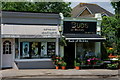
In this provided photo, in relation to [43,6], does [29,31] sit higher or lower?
lower

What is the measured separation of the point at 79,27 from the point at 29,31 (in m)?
3.70

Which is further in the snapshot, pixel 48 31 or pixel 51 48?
pixel 51 48

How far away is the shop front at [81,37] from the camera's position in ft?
50.3

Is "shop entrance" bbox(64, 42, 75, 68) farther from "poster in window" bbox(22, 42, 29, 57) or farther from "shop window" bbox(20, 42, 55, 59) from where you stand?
"poster in window" bbox(22, 42, 29, 57)

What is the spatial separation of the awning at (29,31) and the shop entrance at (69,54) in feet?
5.19

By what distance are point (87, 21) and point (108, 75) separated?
15.6 ft

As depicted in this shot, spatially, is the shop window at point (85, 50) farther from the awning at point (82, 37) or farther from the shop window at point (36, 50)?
the shop window at point (36, 50)

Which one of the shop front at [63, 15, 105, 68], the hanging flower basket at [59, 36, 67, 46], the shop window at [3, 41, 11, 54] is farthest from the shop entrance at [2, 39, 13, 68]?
the shop front at [63, 15, 105, 68]

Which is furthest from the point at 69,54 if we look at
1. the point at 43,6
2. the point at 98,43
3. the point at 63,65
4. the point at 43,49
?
the point at 43,6

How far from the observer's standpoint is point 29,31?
47.2 feet

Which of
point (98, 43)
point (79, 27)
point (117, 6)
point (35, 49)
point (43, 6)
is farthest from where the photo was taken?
point (43, 6)

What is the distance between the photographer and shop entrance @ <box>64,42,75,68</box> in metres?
15.8

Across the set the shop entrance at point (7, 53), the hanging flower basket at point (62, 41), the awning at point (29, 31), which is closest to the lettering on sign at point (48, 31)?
the awning at point (29, 31)

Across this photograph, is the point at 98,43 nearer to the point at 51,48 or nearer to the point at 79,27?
the point at 79,27
